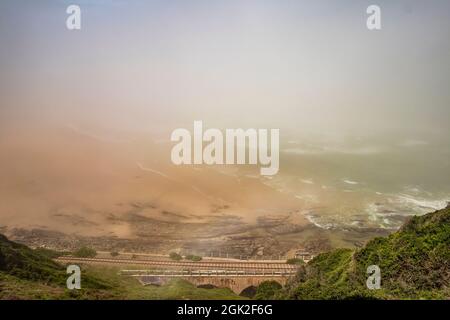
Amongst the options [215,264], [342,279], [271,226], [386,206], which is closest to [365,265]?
[342,279]

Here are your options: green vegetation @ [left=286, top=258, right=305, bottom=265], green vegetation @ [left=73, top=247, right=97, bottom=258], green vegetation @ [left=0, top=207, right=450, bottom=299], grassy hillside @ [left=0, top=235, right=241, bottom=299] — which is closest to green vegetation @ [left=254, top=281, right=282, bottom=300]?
green vegetation @ [left=0, top=207, right=450, bottom=299]

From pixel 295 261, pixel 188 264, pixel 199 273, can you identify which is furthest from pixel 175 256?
pixel 295 261

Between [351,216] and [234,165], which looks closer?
[351,216]

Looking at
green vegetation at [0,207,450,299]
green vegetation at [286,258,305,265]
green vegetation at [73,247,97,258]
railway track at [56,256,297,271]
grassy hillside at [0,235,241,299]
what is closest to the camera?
green vegetation at [0,207,450,299]

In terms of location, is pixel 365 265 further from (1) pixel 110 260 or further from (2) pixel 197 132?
(2) pixel 197 132

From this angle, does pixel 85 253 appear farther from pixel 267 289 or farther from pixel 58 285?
pixel 267 289

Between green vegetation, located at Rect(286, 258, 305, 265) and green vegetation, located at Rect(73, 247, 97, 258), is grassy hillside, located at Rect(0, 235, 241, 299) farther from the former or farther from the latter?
green vegetation, located at Rect(286, 258, 305, 265)
